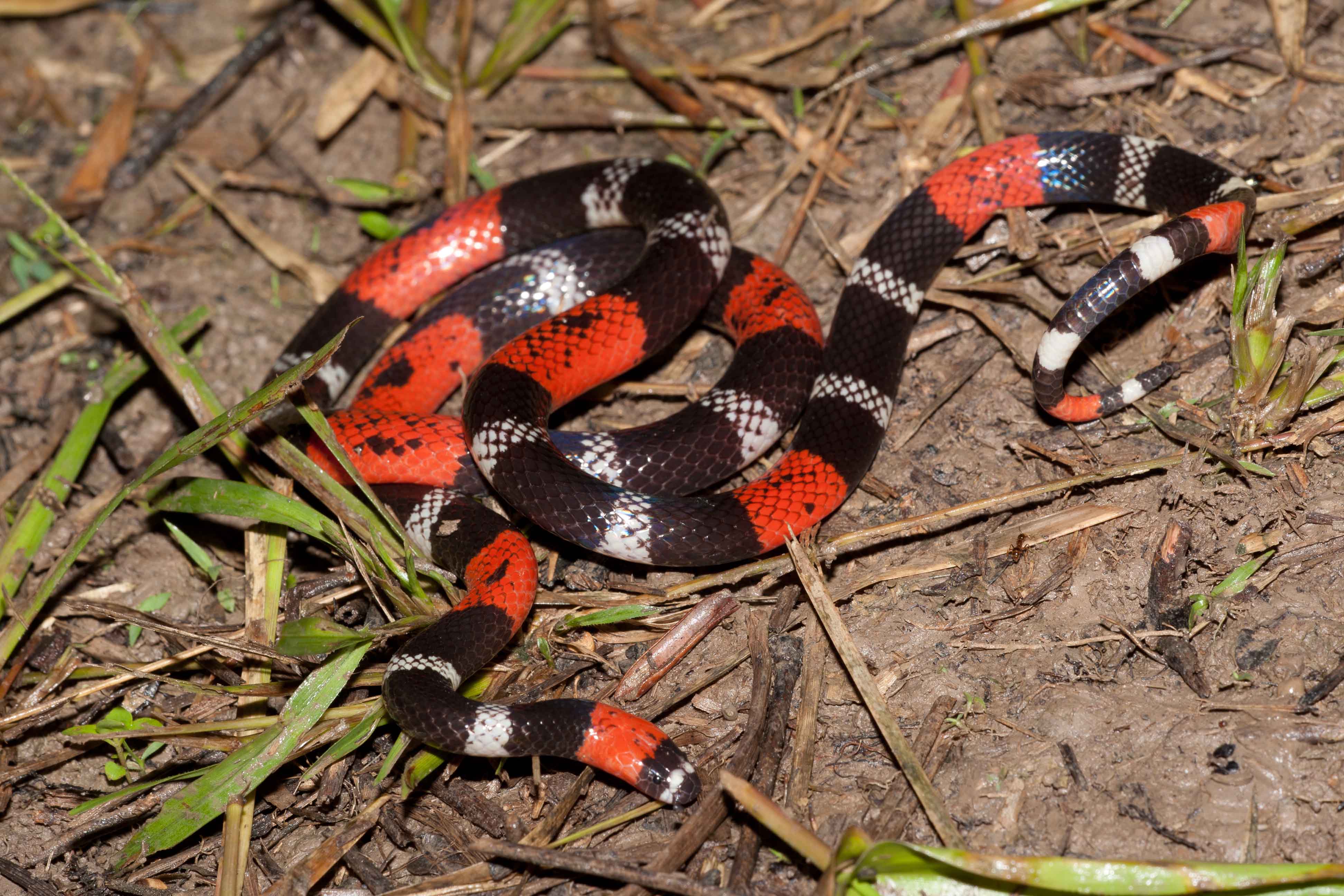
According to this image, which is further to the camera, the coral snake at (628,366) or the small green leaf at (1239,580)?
the coral snake at (628,366)

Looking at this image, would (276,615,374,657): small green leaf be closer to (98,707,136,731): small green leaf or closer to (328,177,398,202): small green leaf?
(98,707,136,731): small green leaf

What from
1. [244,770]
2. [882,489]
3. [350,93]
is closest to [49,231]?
[350,93]

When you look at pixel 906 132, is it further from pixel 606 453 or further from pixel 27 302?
pixel 27 302

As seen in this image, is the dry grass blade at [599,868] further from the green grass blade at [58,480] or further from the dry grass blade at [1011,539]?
the green grass blade at [58,480]

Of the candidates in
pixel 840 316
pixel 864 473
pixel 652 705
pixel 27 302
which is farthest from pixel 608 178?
pixel 27 302

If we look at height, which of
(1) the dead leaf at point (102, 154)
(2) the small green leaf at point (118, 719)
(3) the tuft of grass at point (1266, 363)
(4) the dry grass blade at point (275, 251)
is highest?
(1) the dead leaf at point (102, 154)

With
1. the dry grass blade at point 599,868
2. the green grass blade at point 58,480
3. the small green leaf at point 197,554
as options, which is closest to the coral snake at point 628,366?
the dry grass blade at point 599,868

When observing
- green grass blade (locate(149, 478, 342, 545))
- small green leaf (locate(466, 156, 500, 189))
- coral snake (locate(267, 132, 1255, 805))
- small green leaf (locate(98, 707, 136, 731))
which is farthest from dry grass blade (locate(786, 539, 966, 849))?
small green leaf (locate(466, 156, 500, 189))

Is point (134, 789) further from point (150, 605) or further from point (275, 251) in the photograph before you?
→ point (275, 251)
